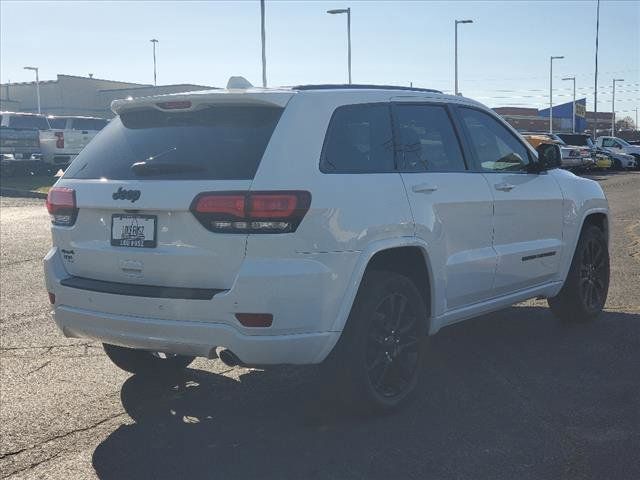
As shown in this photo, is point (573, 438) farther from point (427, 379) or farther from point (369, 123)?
point (369, 123)

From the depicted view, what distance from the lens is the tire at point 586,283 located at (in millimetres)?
6770

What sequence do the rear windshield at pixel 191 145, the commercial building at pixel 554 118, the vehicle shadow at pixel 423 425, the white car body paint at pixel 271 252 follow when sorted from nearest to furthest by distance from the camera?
the vehicle shadow at pixel 423 425, the white car body paint at pixel 271 252, the rear windshield at pixel 191 145, the commercial building at pixel 554 118

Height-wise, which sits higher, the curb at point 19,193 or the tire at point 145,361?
the tire at point 145,361

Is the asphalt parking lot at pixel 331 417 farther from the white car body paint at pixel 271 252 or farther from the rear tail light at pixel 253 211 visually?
the rear tail light at pixel 253 211

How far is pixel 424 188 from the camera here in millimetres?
4895

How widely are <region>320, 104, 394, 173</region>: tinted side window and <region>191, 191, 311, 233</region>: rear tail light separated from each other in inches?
13.8

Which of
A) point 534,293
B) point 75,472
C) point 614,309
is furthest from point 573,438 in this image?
point 614,309

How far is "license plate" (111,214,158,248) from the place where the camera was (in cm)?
428

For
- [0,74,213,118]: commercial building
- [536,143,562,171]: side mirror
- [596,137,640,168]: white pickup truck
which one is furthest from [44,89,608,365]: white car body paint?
[0,74,213,118]: commercial building

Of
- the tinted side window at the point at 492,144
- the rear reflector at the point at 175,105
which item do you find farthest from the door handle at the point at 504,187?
the rear reflector at the point at 175,105

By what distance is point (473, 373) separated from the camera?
5516 mm

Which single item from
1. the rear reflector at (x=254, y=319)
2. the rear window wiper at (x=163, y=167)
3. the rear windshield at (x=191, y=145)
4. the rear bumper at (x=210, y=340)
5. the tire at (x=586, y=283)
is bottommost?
the tire at (x=586, y=283)

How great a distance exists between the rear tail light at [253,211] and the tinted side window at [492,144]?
2005 millimetres

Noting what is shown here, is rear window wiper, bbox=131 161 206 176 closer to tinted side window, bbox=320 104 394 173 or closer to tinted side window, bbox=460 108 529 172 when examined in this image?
tinted side window, bbox=320 104 394 173
